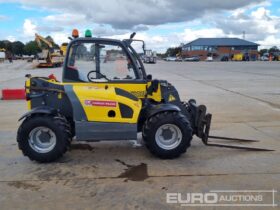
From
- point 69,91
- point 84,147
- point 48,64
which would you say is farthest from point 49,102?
point 48,64

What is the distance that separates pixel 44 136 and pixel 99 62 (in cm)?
169

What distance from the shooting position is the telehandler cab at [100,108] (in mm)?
6266

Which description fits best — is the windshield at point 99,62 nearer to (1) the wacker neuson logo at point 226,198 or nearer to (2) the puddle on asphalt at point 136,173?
(2) the puddle on asphalt at point 136,173

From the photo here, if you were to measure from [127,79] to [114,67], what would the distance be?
0.34 meters

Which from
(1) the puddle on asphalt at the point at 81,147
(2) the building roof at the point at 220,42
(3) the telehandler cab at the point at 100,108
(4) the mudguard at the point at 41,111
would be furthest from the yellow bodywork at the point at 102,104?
(2) the building roof at the point at 220,42

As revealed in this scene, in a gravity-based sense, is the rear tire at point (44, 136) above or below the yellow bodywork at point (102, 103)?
below

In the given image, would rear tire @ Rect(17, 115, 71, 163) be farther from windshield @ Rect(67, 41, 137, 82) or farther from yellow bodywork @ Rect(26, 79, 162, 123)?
windshield @ Rect(67, 41, 137, 82)

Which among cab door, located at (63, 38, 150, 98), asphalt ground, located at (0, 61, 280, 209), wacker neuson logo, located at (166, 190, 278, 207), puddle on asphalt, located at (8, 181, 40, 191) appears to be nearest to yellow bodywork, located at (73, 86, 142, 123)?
cab door, located at (63, 38, 150, 98)

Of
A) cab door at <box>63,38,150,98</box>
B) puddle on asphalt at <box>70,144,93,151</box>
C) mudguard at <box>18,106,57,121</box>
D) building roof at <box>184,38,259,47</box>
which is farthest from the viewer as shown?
building roof at <box>184,38,259,47</box>

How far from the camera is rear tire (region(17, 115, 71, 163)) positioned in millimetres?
6180

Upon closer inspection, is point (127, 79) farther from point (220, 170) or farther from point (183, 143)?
point (220, 170)

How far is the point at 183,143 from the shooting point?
636cm

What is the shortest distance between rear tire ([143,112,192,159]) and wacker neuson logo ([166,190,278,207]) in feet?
4.82

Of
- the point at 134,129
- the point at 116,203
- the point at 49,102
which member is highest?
the point at 49,102
